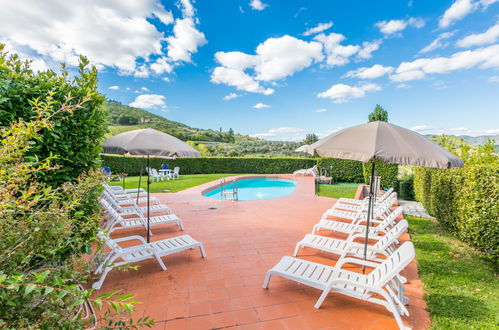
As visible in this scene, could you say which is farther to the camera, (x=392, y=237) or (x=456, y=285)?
(x=392, y=237)

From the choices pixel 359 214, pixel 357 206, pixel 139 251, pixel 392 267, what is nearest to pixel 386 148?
pixel 392 267

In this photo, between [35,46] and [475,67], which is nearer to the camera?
[35,46]

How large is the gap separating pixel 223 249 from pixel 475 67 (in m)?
21.5

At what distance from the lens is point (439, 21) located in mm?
11953

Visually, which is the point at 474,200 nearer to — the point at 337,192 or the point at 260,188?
the point at 337,192

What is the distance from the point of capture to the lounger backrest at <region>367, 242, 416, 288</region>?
243 cm

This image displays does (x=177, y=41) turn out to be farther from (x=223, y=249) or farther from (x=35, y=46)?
(x=223, y=249)

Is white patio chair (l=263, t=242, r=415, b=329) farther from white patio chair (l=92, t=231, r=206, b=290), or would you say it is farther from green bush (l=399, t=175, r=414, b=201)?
green bush (l=399, t=175, r=414, b=201)

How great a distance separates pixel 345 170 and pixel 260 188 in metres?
6.55

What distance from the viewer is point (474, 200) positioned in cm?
416

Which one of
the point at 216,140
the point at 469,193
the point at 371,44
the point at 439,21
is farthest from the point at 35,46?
the point at 216,140

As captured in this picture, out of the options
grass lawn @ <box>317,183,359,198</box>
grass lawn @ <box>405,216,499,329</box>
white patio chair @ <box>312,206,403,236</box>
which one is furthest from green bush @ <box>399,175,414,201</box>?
white patio chair @ <box>312,206,403,236</box>

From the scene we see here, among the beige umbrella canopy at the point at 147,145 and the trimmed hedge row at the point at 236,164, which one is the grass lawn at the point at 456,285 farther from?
the trimmed hedge row at the point at 236,164

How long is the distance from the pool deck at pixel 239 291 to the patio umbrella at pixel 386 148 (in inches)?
38.8
